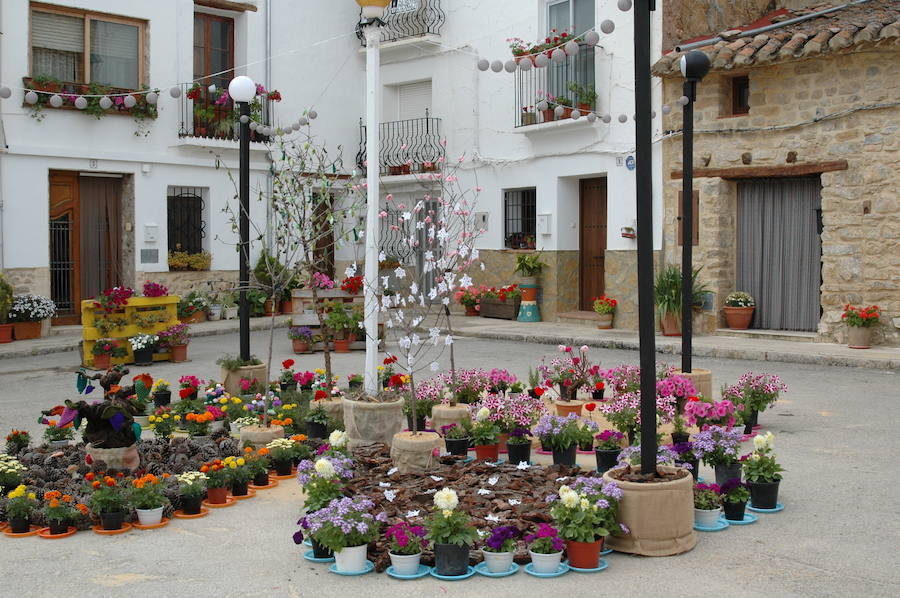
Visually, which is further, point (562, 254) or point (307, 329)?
point (562, 254)

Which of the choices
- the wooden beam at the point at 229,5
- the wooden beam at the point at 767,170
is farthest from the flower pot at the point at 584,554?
the wooden beam at the point at 229,5

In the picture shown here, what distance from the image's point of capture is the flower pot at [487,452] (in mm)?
7961

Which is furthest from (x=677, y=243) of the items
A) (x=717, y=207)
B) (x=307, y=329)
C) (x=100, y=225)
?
(x=100, y=225)

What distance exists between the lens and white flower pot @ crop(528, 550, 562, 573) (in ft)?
17.8

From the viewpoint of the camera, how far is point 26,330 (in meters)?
17.6

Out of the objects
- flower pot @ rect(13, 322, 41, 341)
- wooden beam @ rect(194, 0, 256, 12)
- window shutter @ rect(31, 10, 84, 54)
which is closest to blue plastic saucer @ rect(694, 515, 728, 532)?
flower pot @ rect(13, 322, 41, 341)

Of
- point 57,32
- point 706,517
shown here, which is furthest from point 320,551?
point 57,32

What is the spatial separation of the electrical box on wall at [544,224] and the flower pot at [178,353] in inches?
330

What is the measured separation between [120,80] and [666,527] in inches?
657

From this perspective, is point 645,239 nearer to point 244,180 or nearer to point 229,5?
point 244,180

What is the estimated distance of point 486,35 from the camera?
2188cm

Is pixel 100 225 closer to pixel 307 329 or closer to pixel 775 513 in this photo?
pixel 307 329

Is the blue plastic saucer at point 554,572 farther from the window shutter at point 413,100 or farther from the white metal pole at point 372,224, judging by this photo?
the window shutter at point 413,100

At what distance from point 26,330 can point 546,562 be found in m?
14.5
